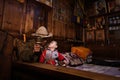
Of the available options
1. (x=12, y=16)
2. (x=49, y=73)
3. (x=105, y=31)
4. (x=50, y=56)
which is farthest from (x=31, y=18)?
(x=105, y=31)

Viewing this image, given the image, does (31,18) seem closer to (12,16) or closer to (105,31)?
(12,16)

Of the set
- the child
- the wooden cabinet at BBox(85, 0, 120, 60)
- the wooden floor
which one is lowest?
the wooden floor

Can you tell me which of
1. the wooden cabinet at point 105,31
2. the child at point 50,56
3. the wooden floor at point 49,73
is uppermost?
the wooden cabinet at point 105,31

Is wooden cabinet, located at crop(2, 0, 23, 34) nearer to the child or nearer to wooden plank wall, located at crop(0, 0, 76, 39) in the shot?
wooden plank wall, located at crop(0, 0, 76, 39)

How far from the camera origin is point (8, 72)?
5.92 ft

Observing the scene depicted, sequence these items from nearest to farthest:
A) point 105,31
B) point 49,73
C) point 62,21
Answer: point 49,73 → point 62,21 → point 105,31

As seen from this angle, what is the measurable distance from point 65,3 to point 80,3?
31.5 inches

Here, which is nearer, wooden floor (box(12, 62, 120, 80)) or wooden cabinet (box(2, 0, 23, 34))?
wooden floor (box(12, 62, 120, 80))

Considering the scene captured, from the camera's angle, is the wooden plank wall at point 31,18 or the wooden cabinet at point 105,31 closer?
the wooden plank wall at point 31,18

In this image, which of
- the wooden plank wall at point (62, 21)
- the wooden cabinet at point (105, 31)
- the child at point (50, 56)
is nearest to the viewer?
the child at point (50, 56)

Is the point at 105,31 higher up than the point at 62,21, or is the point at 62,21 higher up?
the point at 62,21

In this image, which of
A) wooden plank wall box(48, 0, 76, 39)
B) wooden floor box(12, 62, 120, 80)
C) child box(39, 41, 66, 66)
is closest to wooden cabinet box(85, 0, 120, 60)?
wooden plank wall box(48, 0, 76, 39)

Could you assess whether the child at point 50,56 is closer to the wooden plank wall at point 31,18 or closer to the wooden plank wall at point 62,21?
the wooden plank wall at point 31,18

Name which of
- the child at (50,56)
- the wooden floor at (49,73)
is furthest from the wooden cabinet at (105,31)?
the wooden floor at (49,73)
